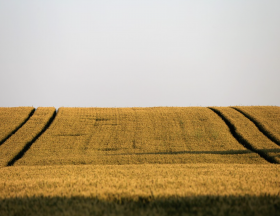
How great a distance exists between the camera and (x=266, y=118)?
148 ft

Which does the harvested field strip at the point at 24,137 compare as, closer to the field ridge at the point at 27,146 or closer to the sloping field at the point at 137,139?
the field ridge at the point at 27,146

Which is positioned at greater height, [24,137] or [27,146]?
[24,137]

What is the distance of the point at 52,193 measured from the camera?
997 cm

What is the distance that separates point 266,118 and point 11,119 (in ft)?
127

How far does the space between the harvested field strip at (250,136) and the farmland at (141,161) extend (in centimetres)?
12

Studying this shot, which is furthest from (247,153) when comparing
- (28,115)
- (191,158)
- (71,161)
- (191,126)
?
(28,115)

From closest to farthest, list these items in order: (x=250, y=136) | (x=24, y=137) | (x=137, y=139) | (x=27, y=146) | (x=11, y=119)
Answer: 1. (x=27, y=146)
2. (x=24, y=137)
3. (x=137, y=139)
4. (x=250, y=136)
5. (x=11, y=119)

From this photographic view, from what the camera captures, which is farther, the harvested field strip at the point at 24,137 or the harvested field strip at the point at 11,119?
the harvested field strip at the point at 11,119

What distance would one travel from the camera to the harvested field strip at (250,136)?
30.6m

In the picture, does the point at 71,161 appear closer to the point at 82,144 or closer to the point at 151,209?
the point at 82,144

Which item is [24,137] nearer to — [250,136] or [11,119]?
[11,119]

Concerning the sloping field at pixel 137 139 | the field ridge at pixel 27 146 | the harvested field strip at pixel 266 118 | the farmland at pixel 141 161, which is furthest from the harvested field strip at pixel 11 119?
the harvested field strip at pixel 266 118

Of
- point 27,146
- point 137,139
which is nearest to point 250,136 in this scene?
point 137,139

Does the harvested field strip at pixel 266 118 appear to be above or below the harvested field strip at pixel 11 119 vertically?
below
